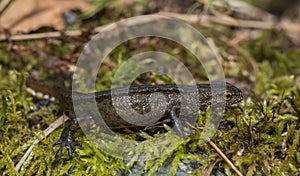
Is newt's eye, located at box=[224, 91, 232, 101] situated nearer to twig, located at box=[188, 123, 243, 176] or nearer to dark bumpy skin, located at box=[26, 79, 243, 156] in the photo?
dark bumpy skin, located at box=[26, 79, 243, 156]

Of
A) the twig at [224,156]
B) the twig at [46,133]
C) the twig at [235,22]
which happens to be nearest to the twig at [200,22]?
the twig at [235,22]

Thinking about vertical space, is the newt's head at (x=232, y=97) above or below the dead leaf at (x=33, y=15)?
below

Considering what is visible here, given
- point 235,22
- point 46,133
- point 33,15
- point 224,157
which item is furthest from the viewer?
point 235,22

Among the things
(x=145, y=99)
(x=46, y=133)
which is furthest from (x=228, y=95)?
(x=46, y=133)

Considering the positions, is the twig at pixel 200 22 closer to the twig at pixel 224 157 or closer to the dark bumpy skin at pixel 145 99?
the dark bumpy skin at pixel 145 99

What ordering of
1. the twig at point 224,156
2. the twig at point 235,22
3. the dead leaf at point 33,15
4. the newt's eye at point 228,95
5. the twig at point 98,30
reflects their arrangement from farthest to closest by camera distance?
1. the twig at point 235,22
2. the dead leaf at point 33,15
3. the twig at point 98,30
4. the newt's eye at point 228,95
5. the twig at point 224,156

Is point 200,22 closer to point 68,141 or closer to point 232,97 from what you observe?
point 232,97
